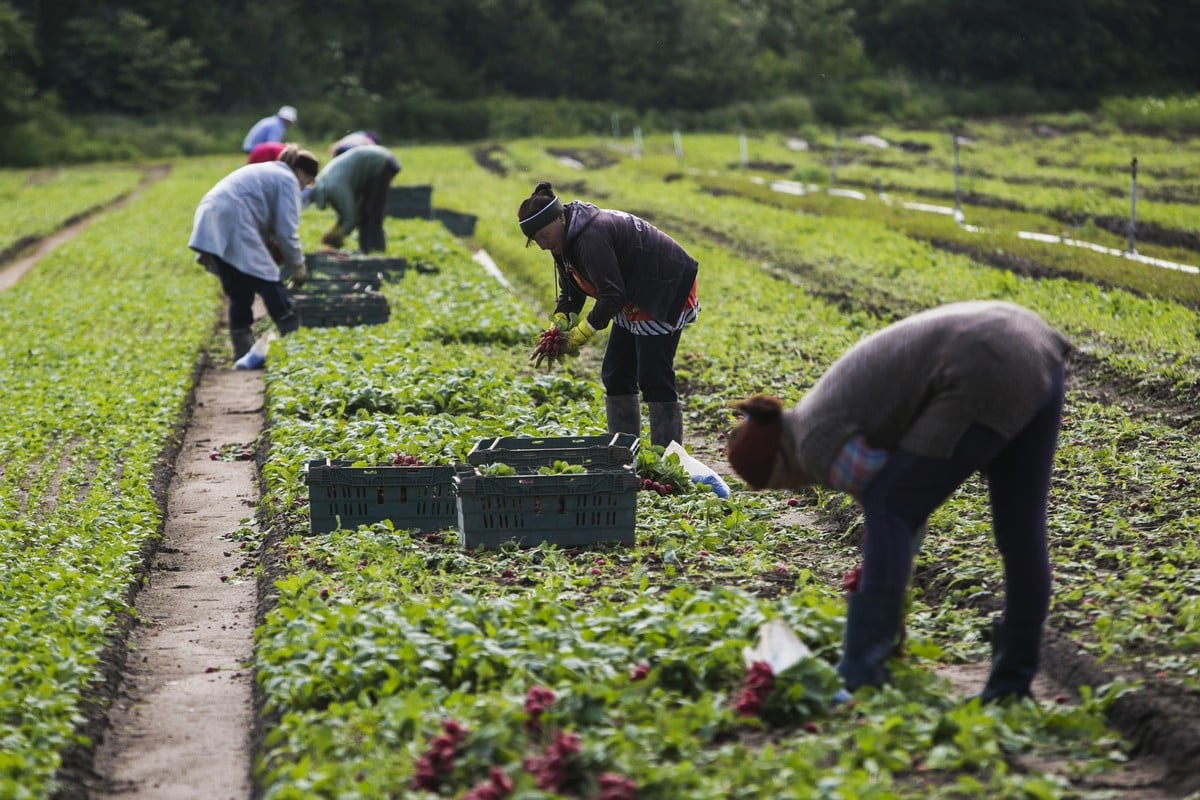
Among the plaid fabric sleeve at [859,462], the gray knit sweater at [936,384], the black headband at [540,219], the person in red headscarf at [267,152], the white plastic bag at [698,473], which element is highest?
the person in red headscarf at [267,152]

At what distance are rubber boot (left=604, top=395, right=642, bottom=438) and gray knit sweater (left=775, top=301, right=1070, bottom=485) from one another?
3817mm

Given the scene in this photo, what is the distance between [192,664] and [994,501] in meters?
3.71

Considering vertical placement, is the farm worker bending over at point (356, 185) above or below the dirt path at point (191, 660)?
above

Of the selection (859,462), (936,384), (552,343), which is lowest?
(552,343)

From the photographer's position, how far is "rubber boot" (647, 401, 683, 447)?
8477 mm

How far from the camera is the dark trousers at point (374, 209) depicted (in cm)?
1641

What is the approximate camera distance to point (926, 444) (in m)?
4.57

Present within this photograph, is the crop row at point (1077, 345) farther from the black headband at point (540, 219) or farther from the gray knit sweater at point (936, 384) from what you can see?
the black headband at point (540, 219)

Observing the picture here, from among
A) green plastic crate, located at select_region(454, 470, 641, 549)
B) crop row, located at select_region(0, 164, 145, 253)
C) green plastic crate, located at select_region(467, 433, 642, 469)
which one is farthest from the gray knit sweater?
crop row, located at select_region(0, 164, 145, 253)

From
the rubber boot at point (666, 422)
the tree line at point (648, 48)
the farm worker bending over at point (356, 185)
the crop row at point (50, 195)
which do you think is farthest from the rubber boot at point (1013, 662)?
the tree line at point (648, 48)

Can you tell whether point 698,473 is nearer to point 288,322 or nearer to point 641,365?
point 641,365

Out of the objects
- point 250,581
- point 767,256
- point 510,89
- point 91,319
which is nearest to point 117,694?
point 250,581

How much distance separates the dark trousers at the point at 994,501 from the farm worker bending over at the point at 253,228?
881 centimetres

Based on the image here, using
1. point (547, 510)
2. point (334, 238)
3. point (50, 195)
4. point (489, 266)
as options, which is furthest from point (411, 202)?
point (547, 510)
